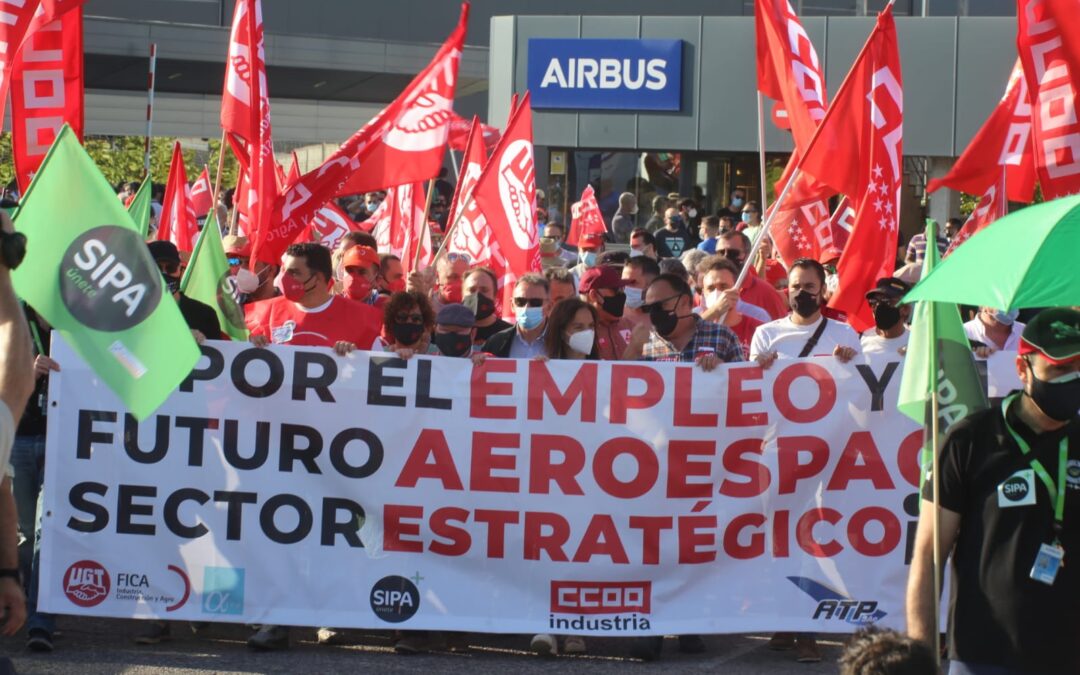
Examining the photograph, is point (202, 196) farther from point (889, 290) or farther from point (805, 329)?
point (889, 290)

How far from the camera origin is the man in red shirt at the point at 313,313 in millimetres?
8023

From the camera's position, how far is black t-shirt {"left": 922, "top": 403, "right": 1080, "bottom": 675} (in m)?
4.11

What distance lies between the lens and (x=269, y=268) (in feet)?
34.4

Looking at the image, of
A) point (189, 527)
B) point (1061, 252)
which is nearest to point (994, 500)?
point (1061, 252)

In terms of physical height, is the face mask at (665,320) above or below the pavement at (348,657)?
above

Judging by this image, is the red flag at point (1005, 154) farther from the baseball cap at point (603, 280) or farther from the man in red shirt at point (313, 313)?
the man in red shirt at point (313, 313)

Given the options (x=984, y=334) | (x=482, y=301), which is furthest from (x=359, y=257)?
(x=984, y=334)

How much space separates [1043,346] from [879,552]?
11.4ft

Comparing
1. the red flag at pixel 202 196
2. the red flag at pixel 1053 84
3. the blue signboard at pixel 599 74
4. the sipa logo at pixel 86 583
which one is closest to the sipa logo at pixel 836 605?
the red flag at pixel 1053 84

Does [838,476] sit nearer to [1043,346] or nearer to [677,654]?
[677,654]

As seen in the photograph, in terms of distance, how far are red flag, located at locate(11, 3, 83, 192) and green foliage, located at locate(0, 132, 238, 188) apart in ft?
91.7

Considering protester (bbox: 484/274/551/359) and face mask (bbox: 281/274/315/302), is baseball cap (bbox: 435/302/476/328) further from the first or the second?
face mask (bbox: 281/274/315/302)

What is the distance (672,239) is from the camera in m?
18.6

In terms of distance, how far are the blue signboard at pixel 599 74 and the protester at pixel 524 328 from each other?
18038mm
